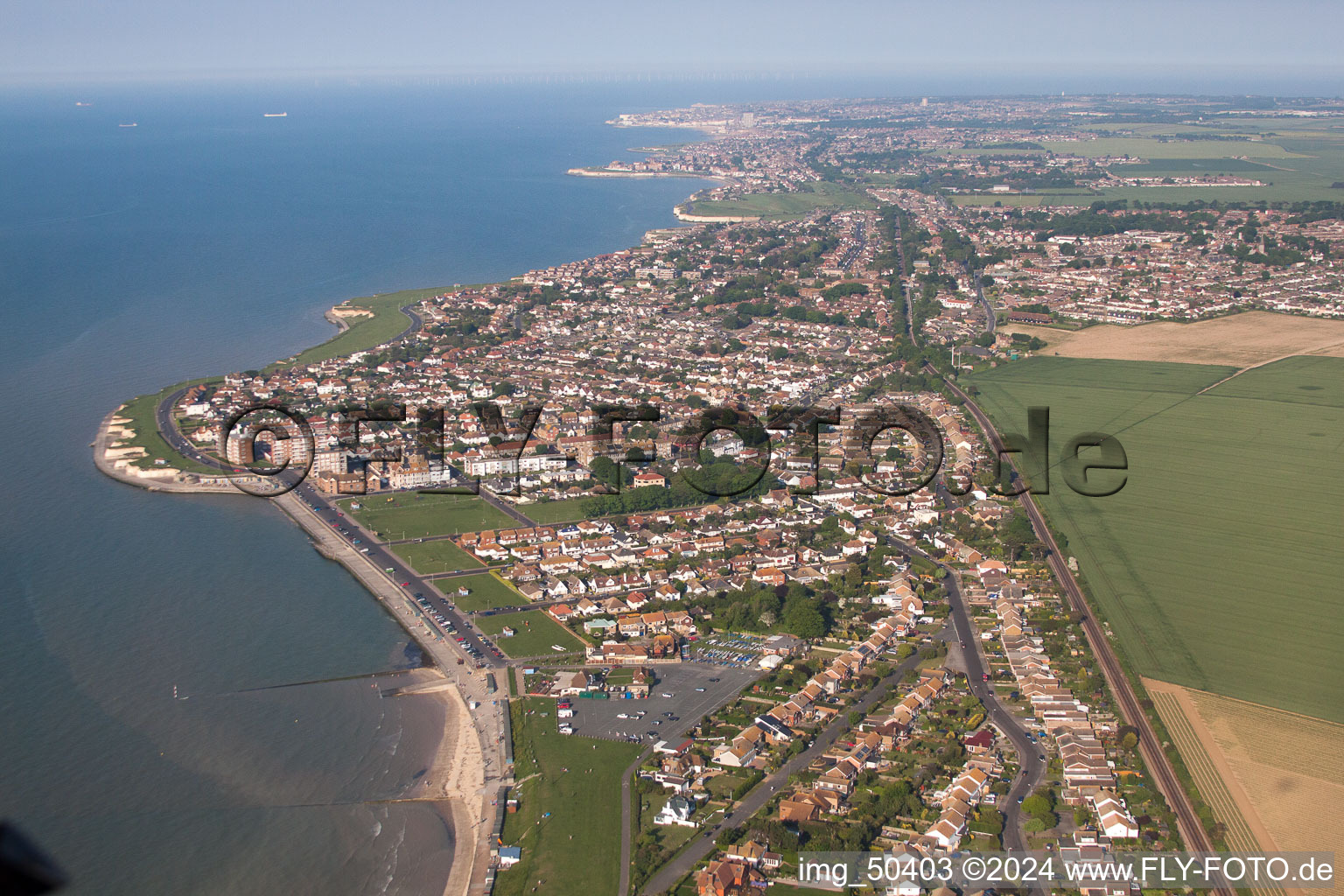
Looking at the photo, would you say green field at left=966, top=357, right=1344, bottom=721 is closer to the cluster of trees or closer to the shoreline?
the cluster of trees

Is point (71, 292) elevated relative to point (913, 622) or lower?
elevated

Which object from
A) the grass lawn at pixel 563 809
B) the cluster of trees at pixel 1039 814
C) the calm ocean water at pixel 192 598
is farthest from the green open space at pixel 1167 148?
the grass lawn at pixel 563 809

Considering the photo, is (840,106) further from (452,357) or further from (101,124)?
(452,357)

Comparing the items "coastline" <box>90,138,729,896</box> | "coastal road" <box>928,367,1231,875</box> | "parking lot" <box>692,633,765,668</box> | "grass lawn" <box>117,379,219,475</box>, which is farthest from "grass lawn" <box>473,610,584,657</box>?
"grass lawn" <box>117,379,219,475</box>

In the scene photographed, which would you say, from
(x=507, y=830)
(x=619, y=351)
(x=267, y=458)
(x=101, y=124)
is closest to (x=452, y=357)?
(x=619, y=351)

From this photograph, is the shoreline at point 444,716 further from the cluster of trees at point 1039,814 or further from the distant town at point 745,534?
the cluster of trees at point 1039,814

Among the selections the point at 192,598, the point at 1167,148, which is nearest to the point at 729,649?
the point at 192,598
